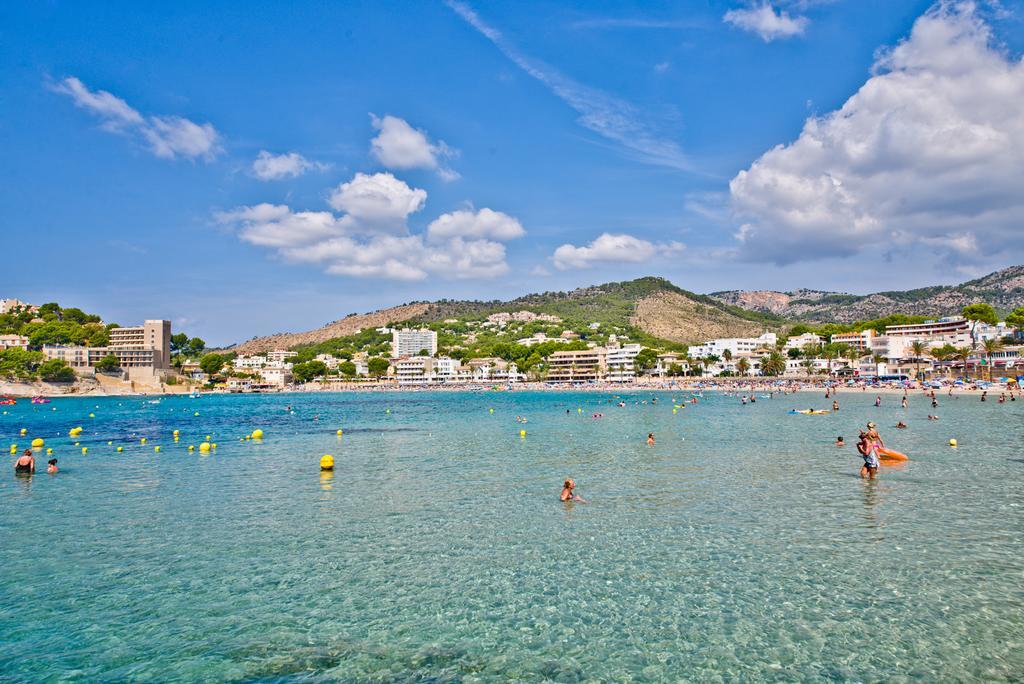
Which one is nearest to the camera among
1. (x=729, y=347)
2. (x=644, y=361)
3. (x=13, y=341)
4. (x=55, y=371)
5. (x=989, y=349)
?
(x=989, y=349)

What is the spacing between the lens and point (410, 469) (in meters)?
30.1

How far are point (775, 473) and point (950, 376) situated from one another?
125m

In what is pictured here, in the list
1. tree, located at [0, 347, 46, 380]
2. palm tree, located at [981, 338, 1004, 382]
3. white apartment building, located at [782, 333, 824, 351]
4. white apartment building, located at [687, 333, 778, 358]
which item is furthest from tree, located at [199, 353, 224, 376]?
palm tree, located at [981, 338, 1004, 382]

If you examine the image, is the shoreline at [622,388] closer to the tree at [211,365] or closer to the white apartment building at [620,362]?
the tree at [211,365]

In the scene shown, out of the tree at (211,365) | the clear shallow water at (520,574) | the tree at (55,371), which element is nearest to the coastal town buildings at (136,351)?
the tree at (211,365)

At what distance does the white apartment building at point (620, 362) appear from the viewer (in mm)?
185700

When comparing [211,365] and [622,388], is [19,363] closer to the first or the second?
[211,365]

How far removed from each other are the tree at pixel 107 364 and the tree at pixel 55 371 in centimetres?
1201

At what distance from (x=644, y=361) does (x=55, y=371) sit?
143486 millimetres

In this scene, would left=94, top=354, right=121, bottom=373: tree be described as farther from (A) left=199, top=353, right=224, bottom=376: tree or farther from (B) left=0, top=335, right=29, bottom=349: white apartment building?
(A) left=199, top=353, right=224, bottom=376: tree

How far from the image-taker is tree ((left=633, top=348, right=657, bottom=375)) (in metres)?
183

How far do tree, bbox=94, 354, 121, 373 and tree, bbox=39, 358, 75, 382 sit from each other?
12.0 metres

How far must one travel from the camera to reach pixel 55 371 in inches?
5945

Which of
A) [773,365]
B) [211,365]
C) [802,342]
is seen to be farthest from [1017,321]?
[211,365]
